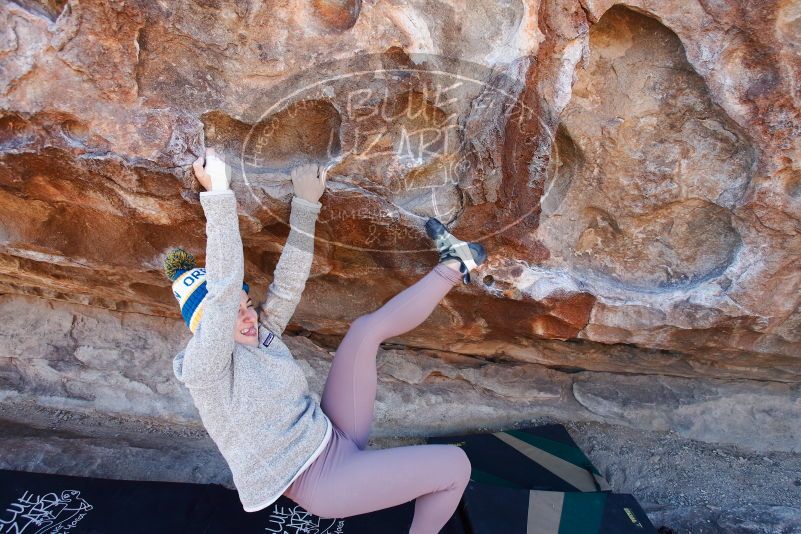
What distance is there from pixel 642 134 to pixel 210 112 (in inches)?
48.5

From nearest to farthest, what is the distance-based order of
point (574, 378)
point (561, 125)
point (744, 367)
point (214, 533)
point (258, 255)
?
1. point (561, 125)
2. point (214, 533)
3. point (258, 255)
4. point (744, 367)
5. point (574, 378)

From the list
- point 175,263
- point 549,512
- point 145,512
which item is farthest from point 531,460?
point 175,263

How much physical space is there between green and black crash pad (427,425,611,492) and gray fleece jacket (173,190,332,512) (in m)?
0.83

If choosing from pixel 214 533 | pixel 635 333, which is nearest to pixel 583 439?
pixel 635 333

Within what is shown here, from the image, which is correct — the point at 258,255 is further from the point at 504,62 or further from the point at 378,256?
the point at 504,62

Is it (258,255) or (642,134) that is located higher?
(642,134)

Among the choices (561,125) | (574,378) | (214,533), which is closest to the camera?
(561,125)

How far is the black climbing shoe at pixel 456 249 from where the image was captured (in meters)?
1.63

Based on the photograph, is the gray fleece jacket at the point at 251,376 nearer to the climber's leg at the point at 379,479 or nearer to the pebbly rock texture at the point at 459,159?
the climber's leg at the point at 379,479

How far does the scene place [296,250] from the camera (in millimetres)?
1564

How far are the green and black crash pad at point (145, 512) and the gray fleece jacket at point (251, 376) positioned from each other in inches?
19.6

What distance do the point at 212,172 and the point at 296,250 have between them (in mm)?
299

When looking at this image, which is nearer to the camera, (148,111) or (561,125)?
(148,111)

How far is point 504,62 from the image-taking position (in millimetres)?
1542
